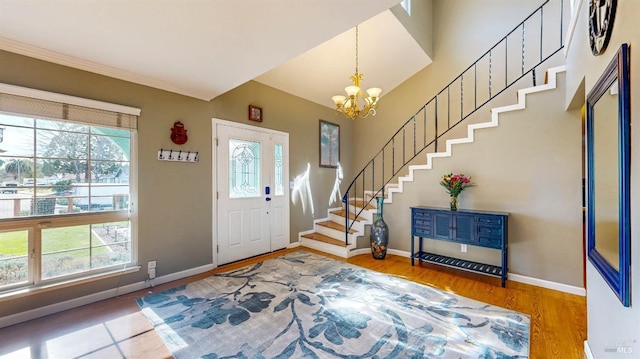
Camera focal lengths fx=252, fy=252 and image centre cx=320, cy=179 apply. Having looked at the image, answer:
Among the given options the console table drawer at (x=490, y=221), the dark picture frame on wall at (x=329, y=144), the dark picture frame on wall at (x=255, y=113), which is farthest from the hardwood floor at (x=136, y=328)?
the dark picture frame on wall at (x=329, y=144)

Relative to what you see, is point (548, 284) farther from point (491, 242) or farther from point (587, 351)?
point (587, 351)

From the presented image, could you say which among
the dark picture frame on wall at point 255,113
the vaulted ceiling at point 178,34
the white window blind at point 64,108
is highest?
the vaulted ceiling at point 178,34

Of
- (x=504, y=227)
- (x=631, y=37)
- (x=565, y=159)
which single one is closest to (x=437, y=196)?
(x=504, y=227)

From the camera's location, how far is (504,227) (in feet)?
10.0

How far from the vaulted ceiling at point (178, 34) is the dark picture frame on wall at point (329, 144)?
8.10 feet

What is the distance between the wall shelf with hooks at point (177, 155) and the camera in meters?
3.11

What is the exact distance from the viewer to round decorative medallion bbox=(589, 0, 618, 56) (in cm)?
136

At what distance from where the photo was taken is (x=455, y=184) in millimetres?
3453

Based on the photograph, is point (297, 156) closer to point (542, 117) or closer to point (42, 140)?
point (42, 140)

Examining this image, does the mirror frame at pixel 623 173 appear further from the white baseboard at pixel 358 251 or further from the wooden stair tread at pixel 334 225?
the wooden stair tread at pixel 334 225

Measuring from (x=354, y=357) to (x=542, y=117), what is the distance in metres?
3.39

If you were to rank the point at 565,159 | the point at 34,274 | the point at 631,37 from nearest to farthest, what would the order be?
the point at 631,37, the point at 34,274, the point at 565,159

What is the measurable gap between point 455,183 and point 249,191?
309 cm

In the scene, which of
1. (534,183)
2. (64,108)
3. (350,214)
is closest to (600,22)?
(534,183)
